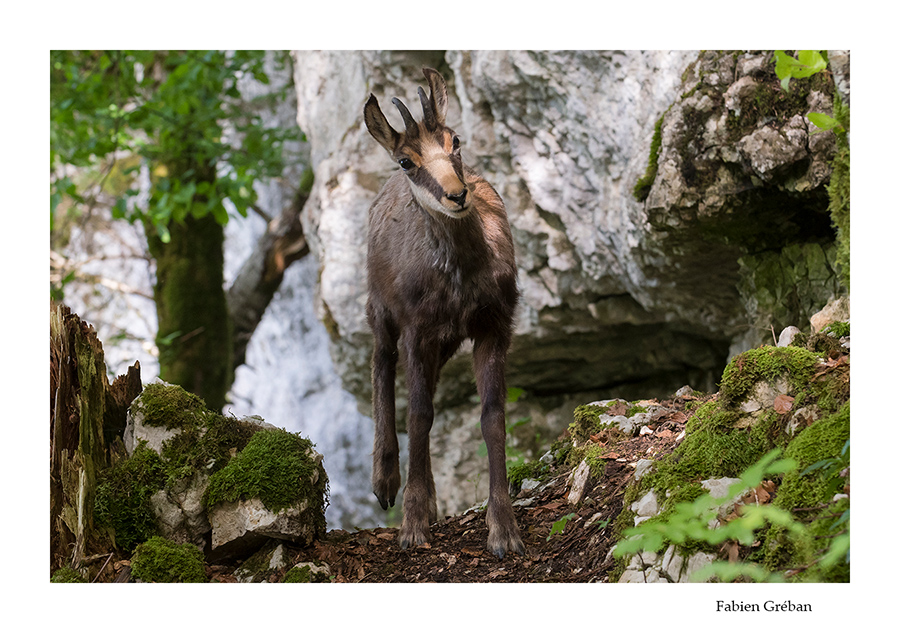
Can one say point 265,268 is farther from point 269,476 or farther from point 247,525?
point 247,525

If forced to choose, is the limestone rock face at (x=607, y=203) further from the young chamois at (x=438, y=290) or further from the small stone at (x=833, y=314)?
the young chamois at (x=438, y=290)

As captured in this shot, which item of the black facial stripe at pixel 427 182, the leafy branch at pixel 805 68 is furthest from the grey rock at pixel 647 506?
the leafy branch at pixel 805 68

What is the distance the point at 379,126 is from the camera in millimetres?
3936

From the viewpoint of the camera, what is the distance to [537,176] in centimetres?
688

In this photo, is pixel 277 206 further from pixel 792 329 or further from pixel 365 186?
pixel 792 329

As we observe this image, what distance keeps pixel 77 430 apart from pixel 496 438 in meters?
2.07

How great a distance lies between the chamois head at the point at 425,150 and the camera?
3.78 m

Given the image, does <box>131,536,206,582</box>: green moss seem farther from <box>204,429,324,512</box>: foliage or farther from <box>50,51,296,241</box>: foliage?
<box>50,51,296,241</box>: foliage

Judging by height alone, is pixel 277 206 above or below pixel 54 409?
above

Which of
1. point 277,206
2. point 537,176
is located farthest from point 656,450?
point 277,206

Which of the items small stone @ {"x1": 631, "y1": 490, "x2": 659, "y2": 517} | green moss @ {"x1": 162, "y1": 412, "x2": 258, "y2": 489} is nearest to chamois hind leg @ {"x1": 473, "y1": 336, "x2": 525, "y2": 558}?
small stone @ {"x1": 631, "y1": 490, "x2": 659, "y2": 517}

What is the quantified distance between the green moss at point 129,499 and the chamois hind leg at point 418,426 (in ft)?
4.15

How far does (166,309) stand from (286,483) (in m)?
6.95

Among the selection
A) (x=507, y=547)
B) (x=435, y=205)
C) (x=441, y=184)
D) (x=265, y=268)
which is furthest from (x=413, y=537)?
(x=265, y=268)
